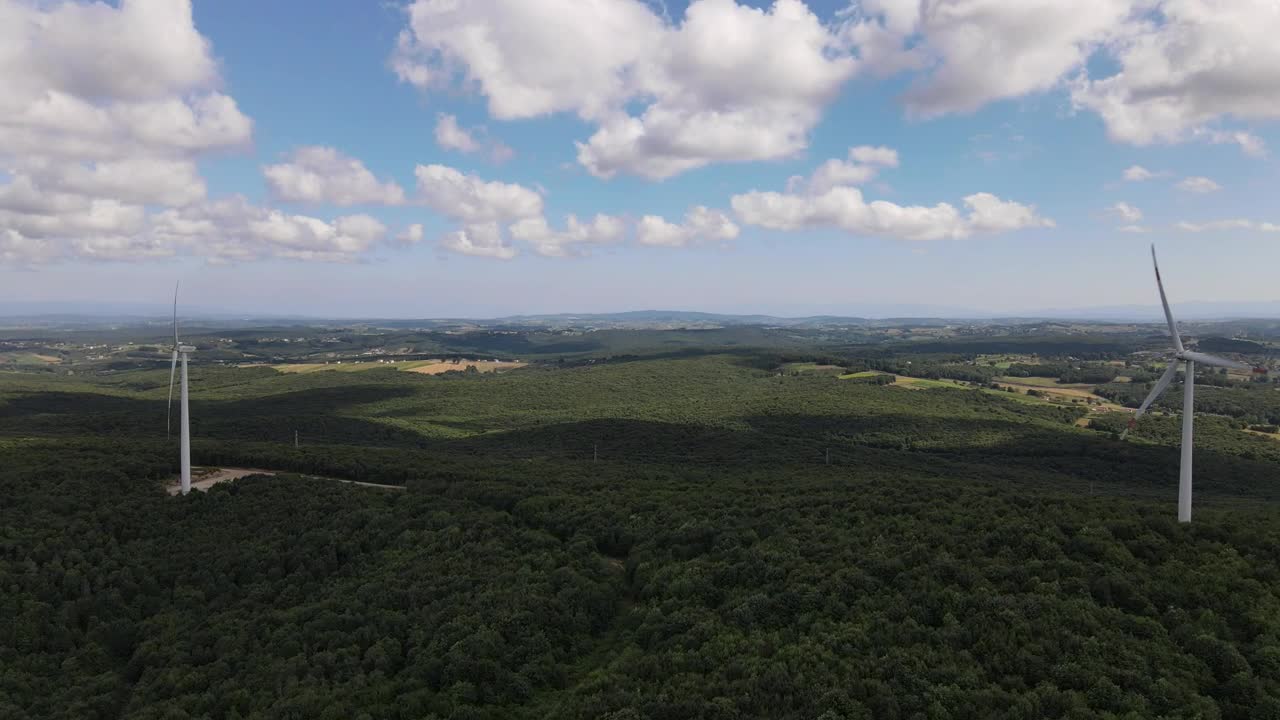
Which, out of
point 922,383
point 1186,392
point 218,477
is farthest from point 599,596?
point 922,383

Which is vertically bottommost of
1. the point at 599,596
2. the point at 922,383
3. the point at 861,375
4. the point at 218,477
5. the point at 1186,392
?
the point at 599,596

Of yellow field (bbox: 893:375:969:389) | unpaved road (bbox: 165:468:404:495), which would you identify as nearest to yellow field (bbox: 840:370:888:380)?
yellow field (bbox: 893:375:969:389)

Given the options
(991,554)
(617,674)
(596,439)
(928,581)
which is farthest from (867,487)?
(596,439)

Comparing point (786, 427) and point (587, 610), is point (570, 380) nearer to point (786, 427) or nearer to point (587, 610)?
point (786, 427)

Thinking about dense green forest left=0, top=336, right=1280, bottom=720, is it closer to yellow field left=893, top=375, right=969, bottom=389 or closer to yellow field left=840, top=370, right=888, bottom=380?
yellow field left=893, top=375, right=969, bottom=389

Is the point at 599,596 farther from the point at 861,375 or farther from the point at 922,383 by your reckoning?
the point at 861,375

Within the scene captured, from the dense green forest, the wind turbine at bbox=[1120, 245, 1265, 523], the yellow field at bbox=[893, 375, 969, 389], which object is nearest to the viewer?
the dense green forest
